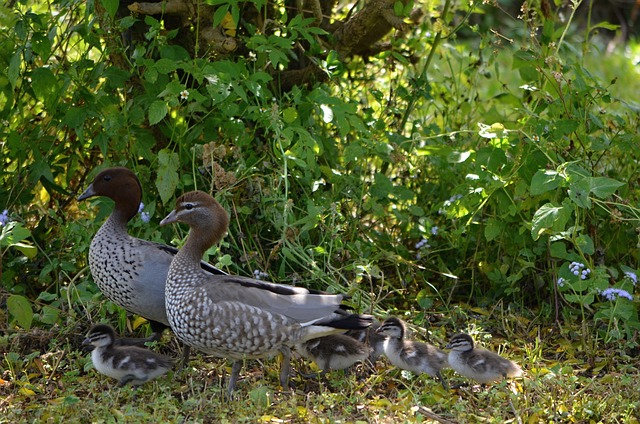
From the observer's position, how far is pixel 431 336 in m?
5.36

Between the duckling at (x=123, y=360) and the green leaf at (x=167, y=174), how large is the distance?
2.87ft

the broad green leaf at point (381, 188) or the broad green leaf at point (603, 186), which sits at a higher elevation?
the broad green leaf at point (603, 186)

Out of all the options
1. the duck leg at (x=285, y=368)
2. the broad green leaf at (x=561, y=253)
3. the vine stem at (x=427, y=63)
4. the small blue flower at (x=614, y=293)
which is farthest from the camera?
the vine stem at (x=427, y=63)

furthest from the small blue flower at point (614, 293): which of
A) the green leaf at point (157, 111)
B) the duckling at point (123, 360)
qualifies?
the green leaf at point (157, 111)

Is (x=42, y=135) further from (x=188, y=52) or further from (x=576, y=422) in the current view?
(x=576, y=422)

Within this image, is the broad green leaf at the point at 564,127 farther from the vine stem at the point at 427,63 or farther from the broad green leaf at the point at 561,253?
the vine stem at the point at 427,63

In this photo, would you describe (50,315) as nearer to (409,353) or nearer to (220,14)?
(220,14)

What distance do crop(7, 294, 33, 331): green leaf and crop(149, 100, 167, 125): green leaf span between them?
1114 mm

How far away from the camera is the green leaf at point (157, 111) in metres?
5.18

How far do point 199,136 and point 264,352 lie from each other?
60.6 inches

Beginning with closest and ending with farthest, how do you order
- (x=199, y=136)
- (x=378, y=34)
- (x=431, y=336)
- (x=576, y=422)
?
(x=576, y=422)
(x=431, y=336)
(x=199, y=136)
(x=378, y=34)

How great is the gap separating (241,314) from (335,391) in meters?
0.60

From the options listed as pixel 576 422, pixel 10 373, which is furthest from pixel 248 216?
pixel 576 422

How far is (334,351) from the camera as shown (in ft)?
15.9
